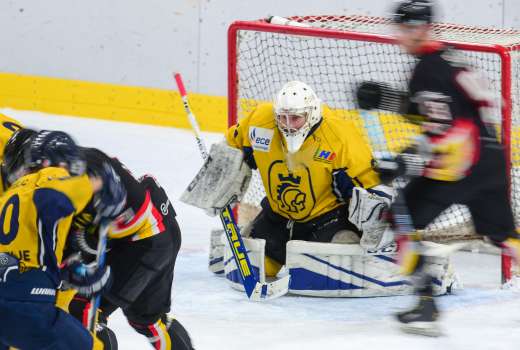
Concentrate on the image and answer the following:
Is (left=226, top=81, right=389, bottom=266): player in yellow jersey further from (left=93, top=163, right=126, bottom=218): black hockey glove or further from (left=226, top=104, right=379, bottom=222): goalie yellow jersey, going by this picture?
(left=93, top=163, right=126, bottom=218): black hockey glove

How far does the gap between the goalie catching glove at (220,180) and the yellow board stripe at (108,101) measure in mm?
2561

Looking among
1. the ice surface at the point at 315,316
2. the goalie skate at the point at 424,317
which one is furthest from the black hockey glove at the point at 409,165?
the ice surface at the point at 315,316

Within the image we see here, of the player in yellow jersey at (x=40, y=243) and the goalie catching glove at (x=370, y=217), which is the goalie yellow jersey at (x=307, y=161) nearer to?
the goalie catching glove at (x=370, y=217)

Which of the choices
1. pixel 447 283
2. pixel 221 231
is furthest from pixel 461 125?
pixel 221 231

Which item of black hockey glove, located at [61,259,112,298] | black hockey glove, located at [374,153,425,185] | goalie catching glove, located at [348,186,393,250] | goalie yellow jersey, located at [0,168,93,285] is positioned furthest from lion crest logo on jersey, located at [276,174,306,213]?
goalie yellow jersey, located at [0,168,93,285]

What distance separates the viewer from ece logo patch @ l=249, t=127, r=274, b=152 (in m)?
4.67

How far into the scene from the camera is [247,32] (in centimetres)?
538

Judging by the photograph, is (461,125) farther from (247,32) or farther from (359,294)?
(247,32)

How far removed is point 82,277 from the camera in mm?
2846

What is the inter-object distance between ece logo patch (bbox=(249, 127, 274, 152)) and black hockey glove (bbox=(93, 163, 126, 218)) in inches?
69.8

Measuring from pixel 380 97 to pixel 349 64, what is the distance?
2.13m

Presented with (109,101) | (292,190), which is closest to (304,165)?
(292,190)

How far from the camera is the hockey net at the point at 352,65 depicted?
4875mm

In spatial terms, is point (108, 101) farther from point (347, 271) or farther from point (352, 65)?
point (347, 271)
